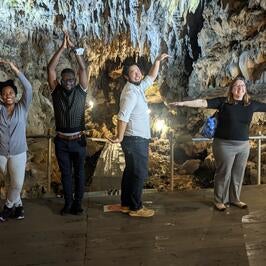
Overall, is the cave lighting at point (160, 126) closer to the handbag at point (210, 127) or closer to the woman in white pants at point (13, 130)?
the handbag at point (210, 127)

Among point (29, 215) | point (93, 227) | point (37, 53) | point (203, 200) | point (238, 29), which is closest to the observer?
point (93, 227)

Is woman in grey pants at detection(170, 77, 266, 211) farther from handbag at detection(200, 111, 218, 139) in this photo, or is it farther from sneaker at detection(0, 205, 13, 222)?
sneaker at detection(0, 205, 13, 222)

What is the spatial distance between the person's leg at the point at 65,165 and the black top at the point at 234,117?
1736mm

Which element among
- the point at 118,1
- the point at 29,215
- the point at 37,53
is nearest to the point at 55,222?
the point at 29,215

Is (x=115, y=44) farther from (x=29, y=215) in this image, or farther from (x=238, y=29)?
(x=29, y=215)

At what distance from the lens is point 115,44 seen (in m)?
15.2

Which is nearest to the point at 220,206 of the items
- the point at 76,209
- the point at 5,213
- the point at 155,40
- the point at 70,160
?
the point at 76,209

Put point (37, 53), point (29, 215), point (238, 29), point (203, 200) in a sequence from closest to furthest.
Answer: point (29, 215) → point (203, 200) → point (238, 29) → point (37, 53)

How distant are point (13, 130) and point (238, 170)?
265 centimetres

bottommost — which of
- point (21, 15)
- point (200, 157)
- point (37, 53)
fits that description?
point (200, 157)

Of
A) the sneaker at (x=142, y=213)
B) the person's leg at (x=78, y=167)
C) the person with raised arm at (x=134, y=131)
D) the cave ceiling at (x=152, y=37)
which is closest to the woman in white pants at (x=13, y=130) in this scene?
the person's leg at (x=78, y=167)

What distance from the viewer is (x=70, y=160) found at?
14.9 ft

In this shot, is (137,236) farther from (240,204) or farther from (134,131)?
(240,204)

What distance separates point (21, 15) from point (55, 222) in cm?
999
